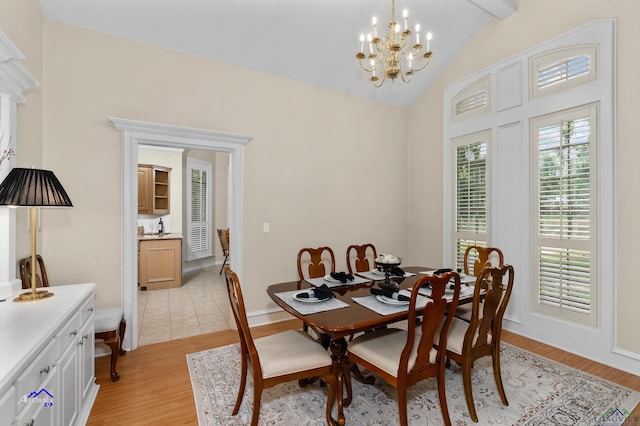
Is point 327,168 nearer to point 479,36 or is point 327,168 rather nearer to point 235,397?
point 479,36

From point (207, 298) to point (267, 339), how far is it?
3.04 meters

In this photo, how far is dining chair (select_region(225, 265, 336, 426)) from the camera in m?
1.75

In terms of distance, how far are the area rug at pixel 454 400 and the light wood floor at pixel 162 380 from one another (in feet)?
0.41

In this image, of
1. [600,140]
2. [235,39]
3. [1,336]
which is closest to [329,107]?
[235,39]

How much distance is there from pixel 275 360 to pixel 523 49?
399 centimetres

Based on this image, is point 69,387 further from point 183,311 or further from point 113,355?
point 183,311

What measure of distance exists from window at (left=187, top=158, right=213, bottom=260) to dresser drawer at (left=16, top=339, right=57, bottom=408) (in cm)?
575

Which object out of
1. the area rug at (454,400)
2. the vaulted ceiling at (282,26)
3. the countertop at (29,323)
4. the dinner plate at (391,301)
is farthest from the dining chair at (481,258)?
the countertop at (29,323)

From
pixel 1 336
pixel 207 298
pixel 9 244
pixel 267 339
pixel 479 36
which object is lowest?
pixel 207 298

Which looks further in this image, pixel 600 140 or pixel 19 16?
pixel 600 140

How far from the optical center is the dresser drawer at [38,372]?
1.17 meters

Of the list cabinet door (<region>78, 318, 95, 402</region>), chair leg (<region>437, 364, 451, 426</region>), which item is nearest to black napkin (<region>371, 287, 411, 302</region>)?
chair leg (<region>437, 364, 451, 426</region>)

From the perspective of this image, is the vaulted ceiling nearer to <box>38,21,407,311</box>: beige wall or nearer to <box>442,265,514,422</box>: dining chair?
<box>38,21,407,311</box>: beige wall

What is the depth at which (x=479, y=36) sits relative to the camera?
148 inches
